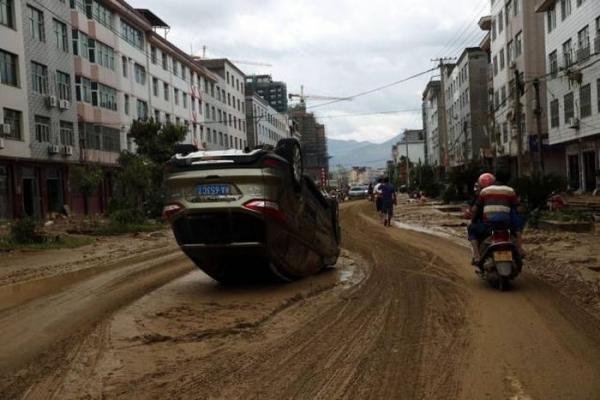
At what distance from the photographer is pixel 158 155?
36000 millimetres

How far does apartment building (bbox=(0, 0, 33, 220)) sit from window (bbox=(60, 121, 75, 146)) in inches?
167

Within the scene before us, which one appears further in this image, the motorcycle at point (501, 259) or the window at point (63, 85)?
the window at point (63, 85)

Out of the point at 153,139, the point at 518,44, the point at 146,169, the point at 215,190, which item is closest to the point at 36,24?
the point at 153,139

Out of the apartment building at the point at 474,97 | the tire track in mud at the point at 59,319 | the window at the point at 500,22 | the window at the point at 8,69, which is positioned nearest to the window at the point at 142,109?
the window at the point at 8,69

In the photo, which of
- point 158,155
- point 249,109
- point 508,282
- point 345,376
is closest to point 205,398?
point 345,376

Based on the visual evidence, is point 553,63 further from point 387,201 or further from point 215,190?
point 215,190

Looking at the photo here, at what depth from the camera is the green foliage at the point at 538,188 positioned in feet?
63.7

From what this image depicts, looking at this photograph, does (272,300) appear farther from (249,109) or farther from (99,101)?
(249,109)

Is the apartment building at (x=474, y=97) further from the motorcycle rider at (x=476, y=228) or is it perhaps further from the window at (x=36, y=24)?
the motorcycle rider at (x=476, y=228)

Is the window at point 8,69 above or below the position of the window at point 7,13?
below

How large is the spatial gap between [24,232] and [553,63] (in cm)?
3276

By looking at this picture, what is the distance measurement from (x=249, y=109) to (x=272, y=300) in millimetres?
91016

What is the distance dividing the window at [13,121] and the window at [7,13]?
4.47 metres

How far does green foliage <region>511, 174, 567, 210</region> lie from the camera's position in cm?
1942
